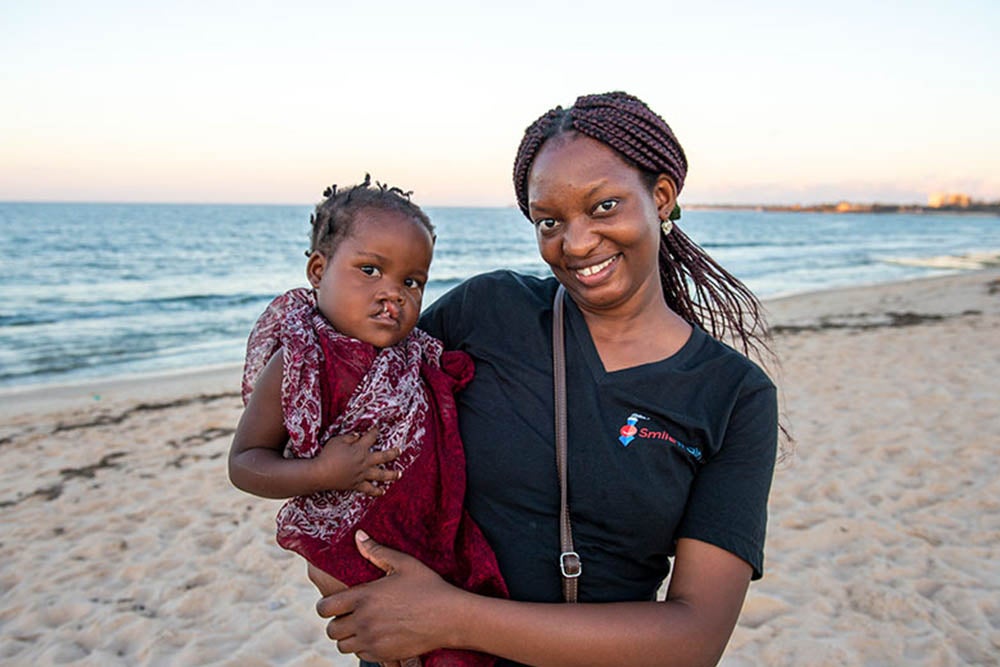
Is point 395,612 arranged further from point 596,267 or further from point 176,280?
point 176,280

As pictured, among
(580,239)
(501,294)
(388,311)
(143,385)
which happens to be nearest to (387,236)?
(388,311)

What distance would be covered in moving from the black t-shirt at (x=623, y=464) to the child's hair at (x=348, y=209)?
61 cm

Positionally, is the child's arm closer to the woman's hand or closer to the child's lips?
the woman's hand

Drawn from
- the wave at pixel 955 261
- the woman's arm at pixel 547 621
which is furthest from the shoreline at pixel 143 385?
the wave at pixel 955 261

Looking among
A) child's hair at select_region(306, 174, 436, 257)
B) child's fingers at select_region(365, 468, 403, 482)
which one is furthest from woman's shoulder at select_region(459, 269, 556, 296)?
child's fingers at select_region(365, 468, 403, 482)

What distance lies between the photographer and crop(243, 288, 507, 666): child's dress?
5.51 feet

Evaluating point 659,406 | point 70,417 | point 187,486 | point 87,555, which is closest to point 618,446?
point 659,406

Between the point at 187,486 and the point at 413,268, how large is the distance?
5.04m

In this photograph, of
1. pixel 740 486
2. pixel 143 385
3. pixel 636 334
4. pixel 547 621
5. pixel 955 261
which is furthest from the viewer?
pixel 955 261

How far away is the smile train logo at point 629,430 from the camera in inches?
65.6

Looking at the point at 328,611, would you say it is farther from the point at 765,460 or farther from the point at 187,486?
the point at 187,486

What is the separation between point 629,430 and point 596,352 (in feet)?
0.73

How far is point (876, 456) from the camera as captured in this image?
638cm

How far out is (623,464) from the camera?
5.37ft
